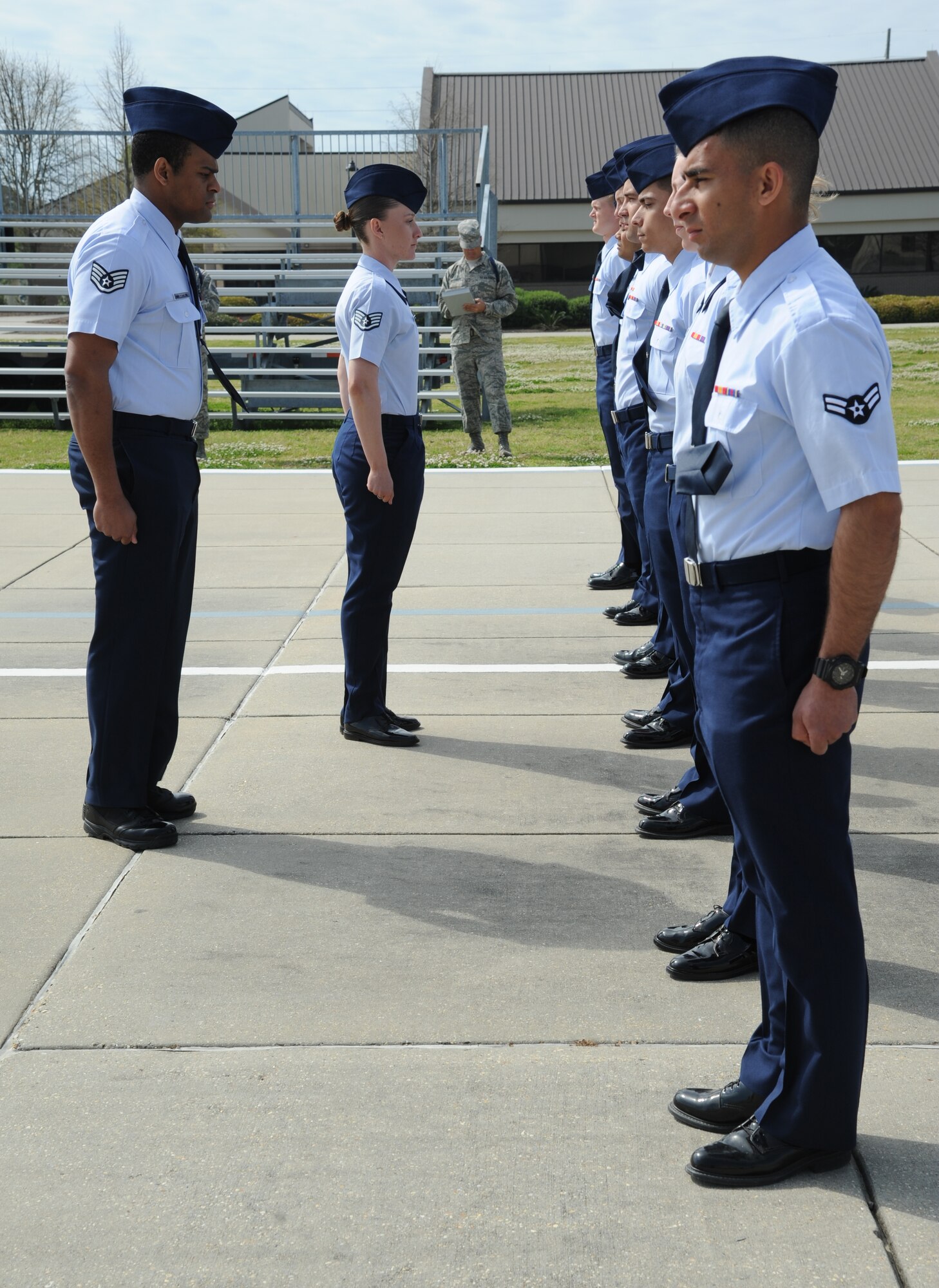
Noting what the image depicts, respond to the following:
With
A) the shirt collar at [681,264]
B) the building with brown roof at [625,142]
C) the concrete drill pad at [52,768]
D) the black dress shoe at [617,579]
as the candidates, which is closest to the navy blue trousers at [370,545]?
the concrete drill pad at [52,768]

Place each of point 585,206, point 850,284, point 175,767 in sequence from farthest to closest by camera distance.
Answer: point 585,206
point 175,767
point 850,284

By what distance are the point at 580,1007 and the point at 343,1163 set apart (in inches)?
32.1

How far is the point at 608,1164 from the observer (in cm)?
254

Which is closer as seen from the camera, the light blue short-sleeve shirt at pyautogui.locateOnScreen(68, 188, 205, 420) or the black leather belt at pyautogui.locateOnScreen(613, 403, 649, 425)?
the light blue short-sleeve shirt at pyautogui.locateOnScreen(68, 188, 205, 420)

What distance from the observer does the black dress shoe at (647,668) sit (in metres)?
6.00

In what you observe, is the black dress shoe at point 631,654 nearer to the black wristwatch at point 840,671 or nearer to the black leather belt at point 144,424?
the black leather belt at point 144,424

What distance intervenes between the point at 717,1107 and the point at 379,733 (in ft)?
9.09

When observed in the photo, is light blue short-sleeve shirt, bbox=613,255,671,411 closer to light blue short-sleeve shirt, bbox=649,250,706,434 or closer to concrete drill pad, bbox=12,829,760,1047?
light blue short-sleeve shirt, bbox=649,250,706,434

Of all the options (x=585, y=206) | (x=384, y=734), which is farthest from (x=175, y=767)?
(x=585, y=206)

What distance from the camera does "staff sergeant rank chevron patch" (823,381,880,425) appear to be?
2.08 m

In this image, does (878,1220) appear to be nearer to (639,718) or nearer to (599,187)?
(639,718)

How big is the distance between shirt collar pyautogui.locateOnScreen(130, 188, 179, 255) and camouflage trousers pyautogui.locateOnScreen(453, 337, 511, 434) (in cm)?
904

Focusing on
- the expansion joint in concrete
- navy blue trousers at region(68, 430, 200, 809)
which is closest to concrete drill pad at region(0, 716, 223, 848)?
navy blue trousers at region(68, 430, 200, 809)

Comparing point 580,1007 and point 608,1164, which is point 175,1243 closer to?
point 608,1164
